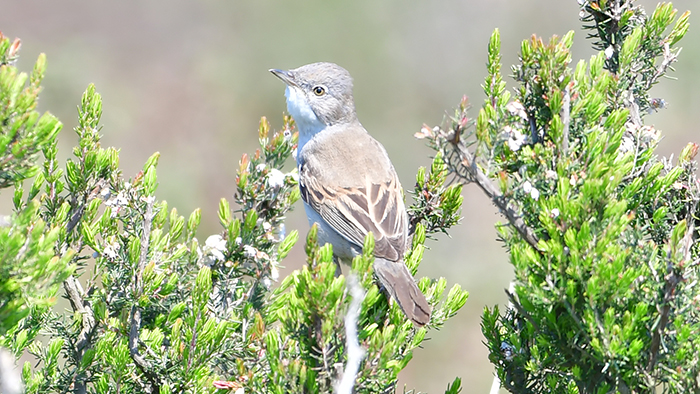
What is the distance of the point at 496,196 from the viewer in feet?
8.38

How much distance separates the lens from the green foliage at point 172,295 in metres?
2.27

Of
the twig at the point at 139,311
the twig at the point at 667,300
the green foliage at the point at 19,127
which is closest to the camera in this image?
the green foliage at the point at 19,127

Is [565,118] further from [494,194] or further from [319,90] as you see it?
[319,90]

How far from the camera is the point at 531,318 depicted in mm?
2662

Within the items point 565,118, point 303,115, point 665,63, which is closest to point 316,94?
point 303,115

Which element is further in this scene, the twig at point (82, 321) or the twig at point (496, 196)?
the twig at point (82, 321)

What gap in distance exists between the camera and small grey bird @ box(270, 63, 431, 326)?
3922 millimetres

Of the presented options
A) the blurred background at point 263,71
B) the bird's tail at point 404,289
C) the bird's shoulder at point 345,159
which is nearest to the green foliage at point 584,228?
the bird's tail at point 404,289

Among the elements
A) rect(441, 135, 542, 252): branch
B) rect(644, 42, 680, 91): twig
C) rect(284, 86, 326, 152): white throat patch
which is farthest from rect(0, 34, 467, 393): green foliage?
rect(284, 86, 326, 152): white throat patch

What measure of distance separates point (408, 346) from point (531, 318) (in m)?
0.70

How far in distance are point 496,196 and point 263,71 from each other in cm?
1068

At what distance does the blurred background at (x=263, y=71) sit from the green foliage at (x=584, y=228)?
21.7ft

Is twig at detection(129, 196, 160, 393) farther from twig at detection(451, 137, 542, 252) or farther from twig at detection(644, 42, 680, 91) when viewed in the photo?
twig at detection(644, 42, 680, 91)

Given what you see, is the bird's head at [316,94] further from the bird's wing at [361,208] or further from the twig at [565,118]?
the twig at [565,118]
